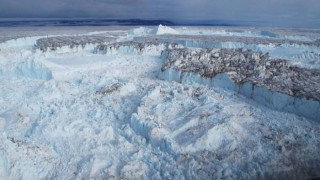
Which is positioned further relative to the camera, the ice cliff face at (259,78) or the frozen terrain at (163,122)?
the ice cliff face at (259,78)

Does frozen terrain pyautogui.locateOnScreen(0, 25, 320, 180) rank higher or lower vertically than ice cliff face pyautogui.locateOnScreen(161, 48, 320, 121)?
lower

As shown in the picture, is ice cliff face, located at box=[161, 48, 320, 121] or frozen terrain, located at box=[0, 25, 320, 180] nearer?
frozen terrain, located at box=[0, 25, 320, 180]

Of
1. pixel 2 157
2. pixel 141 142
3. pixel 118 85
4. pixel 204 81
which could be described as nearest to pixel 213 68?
pixel 204 81

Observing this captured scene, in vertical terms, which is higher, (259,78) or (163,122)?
(259,78)

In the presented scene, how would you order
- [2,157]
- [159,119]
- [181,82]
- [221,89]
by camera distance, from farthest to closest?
[181,82]
[221,89]
[159,119]
[2,157]

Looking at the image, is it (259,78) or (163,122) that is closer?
(163,122)

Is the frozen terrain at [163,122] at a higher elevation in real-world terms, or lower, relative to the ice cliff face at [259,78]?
lower

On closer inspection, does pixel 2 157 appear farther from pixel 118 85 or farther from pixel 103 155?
pixel 118 85

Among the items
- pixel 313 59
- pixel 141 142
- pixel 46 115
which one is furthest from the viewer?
pixel 313 59
